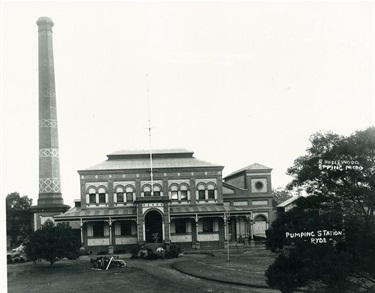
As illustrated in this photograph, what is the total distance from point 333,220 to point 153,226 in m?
31.1

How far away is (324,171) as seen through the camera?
1467 cm

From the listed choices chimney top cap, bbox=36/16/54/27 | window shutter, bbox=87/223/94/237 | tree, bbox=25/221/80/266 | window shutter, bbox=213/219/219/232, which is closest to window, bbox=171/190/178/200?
window shutter, bbox=213/219/219/232

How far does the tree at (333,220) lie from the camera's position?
13.9 m

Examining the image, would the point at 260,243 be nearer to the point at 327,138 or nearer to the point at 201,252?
the point at 201,252

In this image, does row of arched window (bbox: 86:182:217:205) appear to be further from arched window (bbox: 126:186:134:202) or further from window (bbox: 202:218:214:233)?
window (bbox: 202:218:214:233)

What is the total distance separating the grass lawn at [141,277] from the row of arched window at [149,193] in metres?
11.7

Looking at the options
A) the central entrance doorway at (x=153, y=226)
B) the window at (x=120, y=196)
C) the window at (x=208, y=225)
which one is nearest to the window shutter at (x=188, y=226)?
the window at (x=208, y=225)

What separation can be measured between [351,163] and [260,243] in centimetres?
3198

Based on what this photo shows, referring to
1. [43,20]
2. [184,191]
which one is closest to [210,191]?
[184,191]

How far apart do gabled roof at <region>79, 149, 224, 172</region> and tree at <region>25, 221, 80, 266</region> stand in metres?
13.6

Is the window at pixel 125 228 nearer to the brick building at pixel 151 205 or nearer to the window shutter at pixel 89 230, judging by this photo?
the brick building at pixel 151 205

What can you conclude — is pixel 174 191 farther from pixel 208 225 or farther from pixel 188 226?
pixel 208 225

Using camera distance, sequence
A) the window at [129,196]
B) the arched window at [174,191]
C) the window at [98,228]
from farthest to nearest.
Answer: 1. the arched window at [174,191]
2. the window at [129,196]
3. the window at [98,228]

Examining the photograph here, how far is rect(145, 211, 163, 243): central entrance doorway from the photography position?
43.3m
